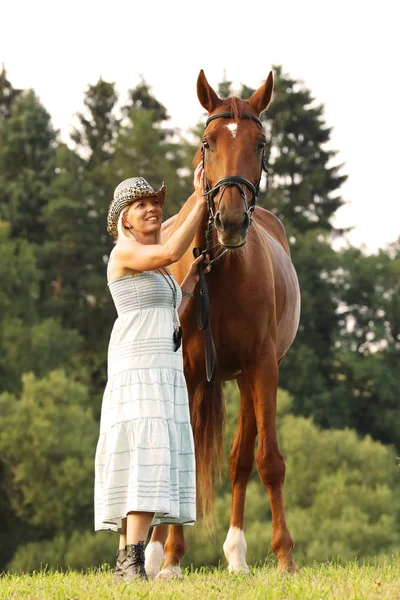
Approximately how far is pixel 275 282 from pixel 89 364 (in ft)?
150

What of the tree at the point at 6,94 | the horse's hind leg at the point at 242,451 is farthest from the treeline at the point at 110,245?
the horse's hind leg at the point at 242,451

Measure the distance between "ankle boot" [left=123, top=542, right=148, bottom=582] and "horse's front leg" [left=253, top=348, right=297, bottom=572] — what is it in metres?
1.60

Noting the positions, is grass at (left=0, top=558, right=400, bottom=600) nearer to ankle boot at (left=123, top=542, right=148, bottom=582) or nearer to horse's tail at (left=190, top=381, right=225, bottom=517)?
ankle boot at (left=123, top=542, right=148, bottom=582)

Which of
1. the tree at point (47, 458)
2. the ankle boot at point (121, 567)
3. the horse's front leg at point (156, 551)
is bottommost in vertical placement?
the ankle boot at point (121, 567)

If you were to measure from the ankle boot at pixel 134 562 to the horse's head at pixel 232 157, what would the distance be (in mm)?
1879

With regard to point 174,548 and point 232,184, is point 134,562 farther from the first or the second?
point 232,184

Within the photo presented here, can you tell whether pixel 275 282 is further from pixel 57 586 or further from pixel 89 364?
pixel 89 364

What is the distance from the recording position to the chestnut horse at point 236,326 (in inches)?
276

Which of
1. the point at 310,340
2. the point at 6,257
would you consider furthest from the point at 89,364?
the point at 310,340

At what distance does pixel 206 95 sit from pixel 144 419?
2542mm

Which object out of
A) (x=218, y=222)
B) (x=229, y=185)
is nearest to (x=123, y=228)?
(x=218, y=222)

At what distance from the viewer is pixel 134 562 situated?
6.11 m

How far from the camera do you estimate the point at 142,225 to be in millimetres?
6406

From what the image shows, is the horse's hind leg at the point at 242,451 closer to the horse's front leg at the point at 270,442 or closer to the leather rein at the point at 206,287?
the horse's front leg at the point at 270,442
